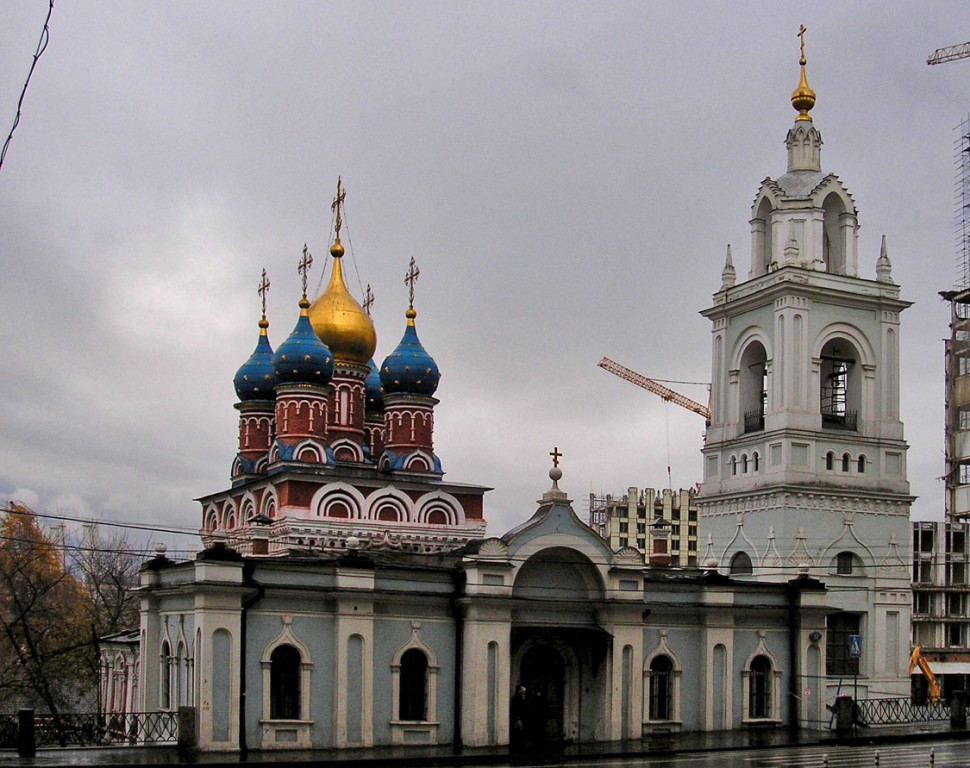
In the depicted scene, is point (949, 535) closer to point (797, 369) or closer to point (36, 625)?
point (797, 369)

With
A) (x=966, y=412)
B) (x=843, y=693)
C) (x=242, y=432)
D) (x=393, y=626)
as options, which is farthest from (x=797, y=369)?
(x=966, y=412)

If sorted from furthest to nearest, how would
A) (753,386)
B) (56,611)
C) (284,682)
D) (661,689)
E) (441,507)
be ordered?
(56,611)
(441,507)
(753,386)
(661,689)
(284,682)

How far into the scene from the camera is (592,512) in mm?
119000

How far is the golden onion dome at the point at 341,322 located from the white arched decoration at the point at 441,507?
5644mm

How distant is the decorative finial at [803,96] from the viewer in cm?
4353

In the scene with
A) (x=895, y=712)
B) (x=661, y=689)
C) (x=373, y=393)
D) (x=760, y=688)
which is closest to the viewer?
(x=661, y=689)

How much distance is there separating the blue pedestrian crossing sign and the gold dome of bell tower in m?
18.2

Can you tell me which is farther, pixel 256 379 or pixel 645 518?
pixel 645 518

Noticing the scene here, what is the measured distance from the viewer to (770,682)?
1401 inches

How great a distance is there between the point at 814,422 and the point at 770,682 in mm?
8609

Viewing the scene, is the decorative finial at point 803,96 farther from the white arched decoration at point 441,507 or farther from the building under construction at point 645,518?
the building under construction at point 645,518

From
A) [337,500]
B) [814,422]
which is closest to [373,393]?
[337,500]

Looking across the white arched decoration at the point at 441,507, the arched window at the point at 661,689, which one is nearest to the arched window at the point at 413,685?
the arched window at the point at 661,689

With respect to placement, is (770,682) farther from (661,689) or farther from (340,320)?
(340,320)
